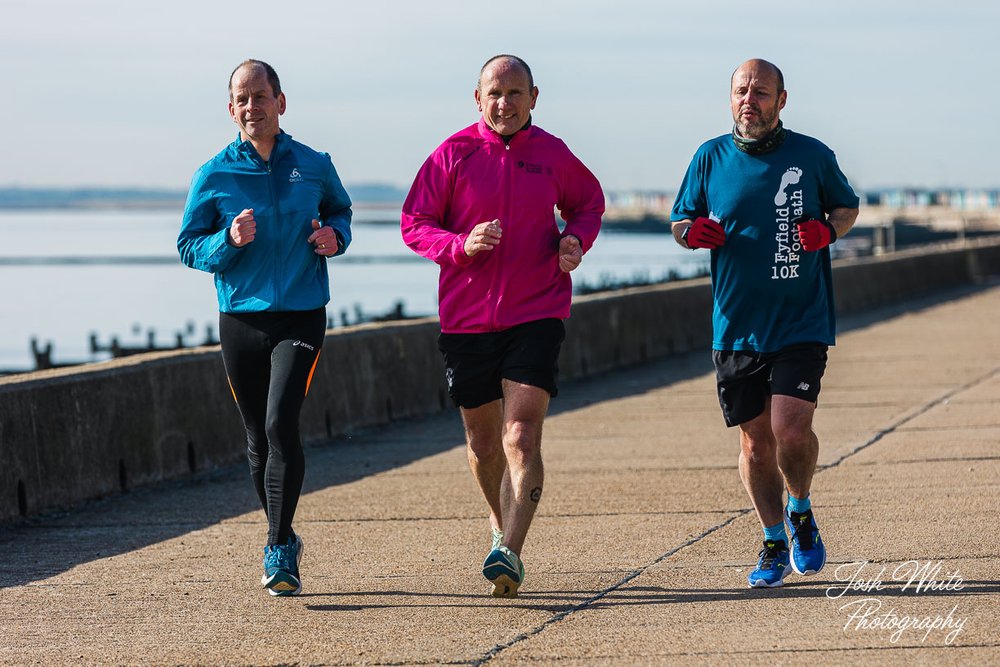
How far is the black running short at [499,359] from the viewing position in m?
6.55

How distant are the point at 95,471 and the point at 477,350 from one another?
3.73m

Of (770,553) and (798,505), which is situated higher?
(798,505)

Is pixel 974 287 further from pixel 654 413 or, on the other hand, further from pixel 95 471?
pixel 95 471

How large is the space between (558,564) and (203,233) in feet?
6.32

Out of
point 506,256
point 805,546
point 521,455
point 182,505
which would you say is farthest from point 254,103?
point 182,505

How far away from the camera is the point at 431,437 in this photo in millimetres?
12305

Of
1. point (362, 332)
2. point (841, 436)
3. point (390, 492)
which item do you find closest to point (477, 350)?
point (390, 492)

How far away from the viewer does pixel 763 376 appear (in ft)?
21.9

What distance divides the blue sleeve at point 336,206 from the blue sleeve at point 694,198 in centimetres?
129

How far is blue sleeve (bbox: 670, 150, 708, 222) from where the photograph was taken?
6.74m

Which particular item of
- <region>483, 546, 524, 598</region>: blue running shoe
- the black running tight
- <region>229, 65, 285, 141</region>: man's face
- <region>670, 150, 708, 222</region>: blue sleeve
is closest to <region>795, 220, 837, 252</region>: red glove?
<region>670, 150, 708, 222</region>: blue sleeve

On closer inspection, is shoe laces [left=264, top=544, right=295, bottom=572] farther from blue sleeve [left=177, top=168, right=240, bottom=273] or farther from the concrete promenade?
blue sleeve [left=177, top=168, right=240, bottom=273]

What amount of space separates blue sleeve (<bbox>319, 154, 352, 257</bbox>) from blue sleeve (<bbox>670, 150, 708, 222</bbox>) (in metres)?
1.29

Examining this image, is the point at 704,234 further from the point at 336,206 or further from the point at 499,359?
the point at 336,206
